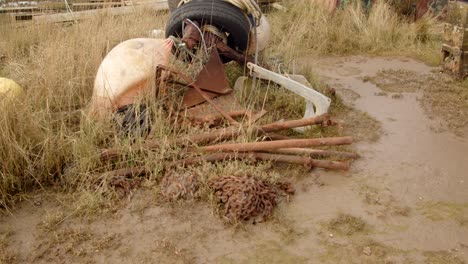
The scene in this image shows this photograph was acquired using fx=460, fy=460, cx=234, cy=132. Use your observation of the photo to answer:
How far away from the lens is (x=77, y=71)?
482 centimetres

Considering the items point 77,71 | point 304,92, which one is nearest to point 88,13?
point 77,71

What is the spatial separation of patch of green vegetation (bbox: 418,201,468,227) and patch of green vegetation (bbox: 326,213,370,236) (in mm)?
517

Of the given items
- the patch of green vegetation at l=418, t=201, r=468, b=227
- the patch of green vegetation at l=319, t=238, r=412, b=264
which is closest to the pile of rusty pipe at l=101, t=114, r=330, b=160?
the patch of green vegetation at l=418, t=201, r=468, b=227

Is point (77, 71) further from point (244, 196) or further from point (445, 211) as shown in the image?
point (445, 211)

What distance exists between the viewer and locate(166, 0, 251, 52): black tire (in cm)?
476

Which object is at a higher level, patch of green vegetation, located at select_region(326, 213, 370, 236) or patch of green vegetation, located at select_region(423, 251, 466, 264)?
patch of green vegetation, located at select_region(326, 213, 370, 236)

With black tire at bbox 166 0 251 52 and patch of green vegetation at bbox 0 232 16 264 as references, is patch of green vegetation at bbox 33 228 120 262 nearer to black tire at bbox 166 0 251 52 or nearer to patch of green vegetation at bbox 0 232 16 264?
patch of green vegetation at bbox 0 232 16 264

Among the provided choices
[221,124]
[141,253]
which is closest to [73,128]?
[221,124]

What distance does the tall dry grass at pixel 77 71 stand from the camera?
3639 mm

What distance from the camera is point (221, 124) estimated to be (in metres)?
4.24

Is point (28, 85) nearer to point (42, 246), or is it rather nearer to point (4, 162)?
point (4, 162)

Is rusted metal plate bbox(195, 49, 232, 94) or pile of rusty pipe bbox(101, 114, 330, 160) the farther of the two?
rusted metal plate bbox(195, 49, 232, 94)

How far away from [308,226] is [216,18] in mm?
2482

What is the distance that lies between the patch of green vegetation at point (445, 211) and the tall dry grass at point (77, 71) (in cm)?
206
